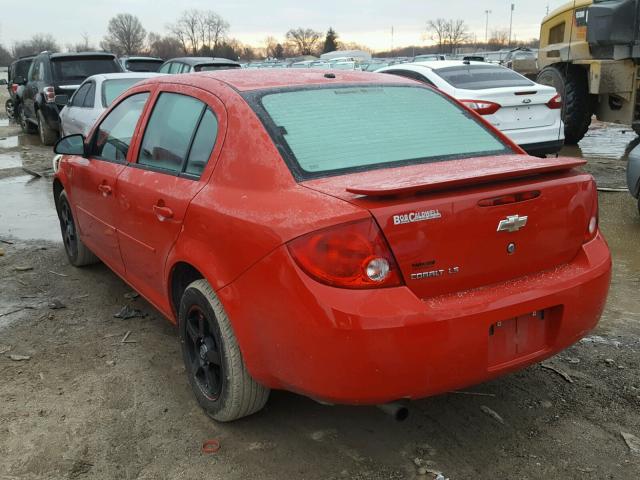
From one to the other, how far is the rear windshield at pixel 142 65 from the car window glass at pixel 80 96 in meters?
7.90

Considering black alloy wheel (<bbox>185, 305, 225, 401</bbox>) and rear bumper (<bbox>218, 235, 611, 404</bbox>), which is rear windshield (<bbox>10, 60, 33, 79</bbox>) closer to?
black alloy wheel (<bbox>185, 305, 225, 401</bbox>)

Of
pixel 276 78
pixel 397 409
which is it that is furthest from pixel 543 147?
pixel 397 409

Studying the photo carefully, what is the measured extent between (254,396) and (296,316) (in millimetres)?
713

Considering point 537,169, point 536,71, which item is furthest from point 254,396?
point 536,71

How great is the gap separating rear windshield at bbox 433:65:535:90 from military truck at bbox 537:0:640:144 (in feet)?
4.88

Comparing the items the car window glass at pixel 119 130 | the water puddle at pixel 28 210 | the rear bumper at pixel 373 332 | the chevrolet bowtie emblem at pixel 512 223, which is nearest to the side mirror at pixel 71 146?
the car window glass at pixel 119 130

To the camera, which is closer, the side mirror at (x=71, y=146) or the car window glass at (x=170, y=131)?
the car window glass at (x=170, y=131)

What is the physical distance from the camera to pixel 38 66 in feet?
44.8

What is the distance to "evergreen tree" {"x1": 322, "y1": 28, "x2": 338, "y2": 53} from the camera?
9644 centimetres

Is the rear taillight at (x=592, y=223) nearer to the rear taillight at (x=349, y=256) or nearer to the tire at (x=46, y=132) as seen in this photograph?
the rear taillight at (x=349, y=256)

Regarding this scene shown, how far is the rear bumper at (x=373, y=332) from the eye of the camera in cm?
224

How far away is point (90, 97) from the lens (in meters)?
9.41

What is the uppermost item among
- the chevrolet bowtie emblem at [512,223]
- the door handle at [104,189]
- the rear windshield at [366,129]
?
the rear windshield at [366,129]

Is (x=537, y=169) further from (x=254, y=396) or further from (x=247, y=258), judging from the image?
(x=254, y=396)
